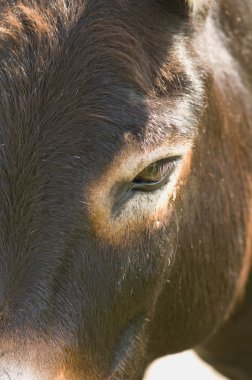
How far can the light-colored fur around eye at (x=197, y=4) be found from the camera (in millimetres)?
2555

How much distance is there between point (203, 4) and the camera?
265cm

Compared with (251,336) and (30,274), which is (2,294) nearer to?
(30,274)

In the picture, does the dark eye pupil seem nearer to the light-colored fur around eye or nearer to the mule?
the mule

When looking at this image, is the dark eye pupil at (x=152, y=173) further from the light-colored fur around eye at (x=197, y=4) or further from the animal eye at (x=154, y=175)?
the light-colored fur around eye at (x=197, y=4)

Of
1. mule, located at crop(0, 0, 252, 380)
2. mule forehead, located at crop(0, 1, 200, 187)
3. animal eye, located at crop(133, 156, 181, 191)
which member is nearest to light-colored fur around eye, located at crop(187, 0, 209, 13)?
mule, located at crop(0, 0, 252, 380)

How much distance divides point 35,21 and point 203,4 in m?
0.61

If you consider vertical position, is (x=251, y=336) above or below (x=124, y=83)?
below

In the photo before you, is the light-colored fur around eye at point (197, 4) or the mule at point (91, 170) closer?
the mule at point (91, 170)

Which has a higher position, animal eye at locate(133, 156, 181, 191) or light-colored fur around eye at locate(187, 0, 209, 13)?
light-colored fur around eye at locate(187, 0, 209, 13)

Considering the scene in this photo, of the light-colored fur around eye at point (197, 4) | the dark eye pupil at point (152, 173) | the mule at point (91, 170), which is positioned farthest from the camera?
the light-colored fur around eye at point (197, 4)

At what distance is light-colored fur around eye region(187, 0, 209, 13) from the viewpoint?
2555 millimetres

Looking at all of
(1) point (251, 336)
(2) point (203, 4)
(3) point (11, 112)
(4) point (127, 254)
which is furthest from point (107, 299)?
(1) point (251, 336)

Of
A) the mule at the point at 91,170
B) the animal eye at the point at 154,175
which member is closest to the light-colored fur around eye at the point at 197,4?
the mule at the point at 91,170

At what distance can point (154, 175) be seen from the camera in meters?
2.39
